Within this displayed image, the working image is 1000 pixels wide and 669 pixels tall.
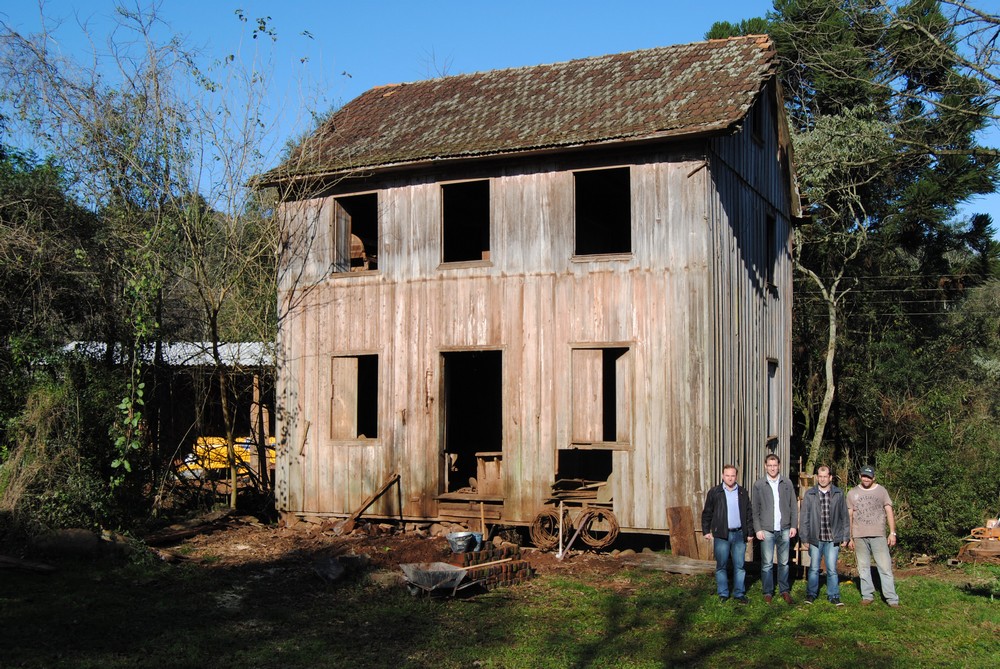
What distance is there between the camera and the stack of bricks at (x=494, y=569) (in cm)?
1207

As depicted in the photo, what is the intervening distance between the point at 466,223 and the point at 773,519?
11092 millimetres

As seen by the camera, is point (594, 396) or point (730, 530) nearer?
point (730, 530)

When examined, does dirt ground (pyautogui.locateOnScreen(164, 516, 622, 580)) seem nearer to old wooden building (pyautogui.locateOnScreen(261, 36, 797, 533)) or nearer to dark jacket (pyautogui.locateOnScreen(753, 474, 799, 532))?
old wooden building (pyautogui.locateOnScreen(261, 36, 797, 533))

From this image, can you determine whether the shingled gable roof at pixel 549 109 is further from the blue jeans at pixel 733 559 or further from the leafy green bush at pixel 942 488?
the leafy green bush at pixel 942 488

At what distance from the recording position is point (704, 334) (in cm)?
1414

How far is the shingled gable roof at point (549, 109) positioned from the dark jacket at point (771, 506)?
5327 millimetres

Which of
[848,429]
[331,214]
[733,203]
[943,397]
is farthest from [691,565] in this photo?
[848,429]

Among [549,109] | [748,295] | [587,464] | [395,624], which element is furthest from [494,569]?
[549,109]

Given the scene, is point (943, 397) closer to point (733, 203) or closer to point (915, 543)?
point (915, 543)

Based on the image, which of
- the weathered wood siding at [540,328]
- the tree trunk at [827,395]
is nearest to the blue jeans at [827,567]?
the weathered wood siding at [540,328]

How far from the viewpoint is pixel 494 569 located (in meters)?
12.3

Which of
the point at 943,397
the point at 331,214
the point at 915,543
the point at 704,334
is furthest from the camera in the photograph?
the point at 943,397

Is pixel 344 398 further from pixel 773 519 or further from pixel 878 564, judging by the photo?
pixel 878 564

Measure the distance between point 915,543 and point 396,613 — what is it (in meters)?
9.31
